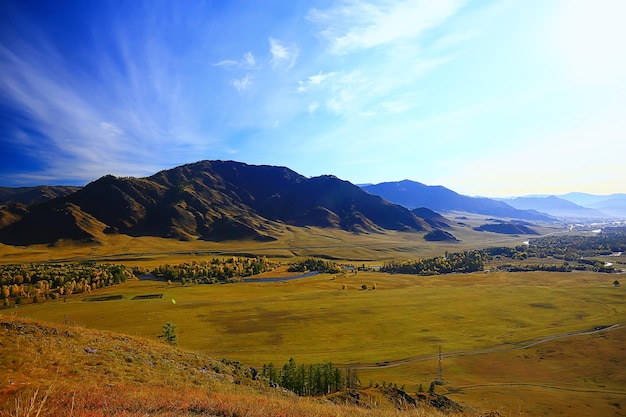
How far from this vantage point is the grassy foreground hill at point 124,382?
586 inches

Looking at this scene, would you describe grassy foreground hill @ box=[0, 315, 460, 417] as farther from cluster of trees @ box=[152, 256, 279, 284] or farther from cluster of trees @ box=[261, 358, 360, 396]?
cluster of trees @ box=[152, 256, 279, 284]

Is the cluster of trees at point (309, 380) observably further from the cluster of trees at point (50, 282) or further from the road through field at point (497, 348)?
the cluster of trees at point (50, 282)

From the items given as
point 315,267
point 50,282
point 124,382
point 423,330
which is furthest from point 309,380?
point 315,267

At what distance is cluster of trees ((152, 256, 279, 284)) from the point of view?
142 metres

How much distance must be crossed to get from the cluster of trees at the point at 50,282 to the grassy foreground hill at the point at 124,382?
84.5 metres

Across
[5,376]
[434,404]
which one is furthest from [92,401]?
[434,404]

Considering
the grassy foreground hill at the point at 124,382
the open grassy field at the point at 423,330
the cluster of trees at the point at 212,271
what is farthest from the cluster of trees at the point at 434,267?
the grassy foreground hill at the point at 124,382

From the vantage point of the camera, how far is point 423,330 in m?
76.2

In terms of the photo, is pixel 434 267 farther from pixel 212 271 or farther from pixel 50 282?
pixel 50 282

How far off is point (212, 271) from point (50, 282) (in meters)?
59.5

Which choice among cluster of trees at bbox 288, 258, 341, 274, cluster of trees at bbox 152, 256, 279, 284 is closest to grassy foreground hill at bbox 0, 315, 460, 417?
cluster of trees at bbox 152, 256, 279, 284

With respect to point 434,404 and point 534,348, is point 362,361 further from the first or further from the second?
point 534,348

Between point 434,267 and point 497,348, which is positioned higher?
point 434,267

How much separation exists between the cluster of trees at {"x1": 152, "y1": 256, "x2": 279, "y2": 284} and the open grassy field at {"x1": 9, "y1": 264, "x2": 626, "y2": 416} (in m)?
15.3
